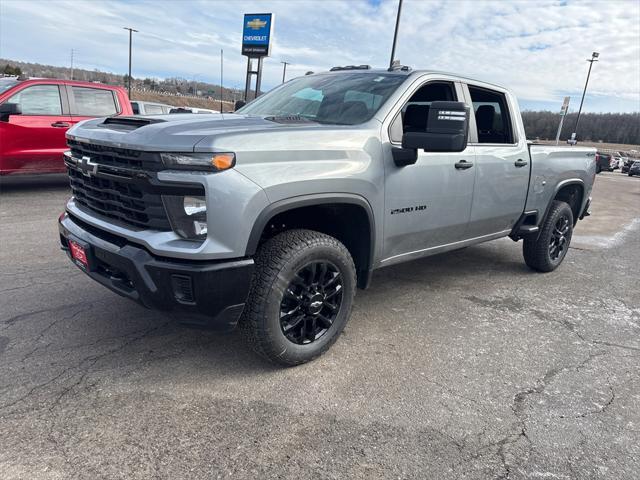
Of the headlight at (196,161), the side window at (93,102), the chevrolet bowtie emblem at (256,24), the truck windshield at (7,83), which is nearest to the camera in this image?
the headlight at (196,161)

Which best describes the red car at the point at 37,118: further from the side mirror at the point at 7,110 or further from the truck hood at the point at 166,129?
the truck hood at the point at 166,129

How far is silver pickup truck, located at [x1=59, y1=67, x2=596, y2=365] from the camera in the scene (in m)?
2.44

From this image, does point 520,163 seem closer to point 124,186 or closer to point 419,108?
point 419,108

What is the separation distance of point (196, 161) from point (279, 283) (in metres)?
0.81

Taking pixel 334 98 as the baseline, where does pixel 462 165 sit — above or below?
below

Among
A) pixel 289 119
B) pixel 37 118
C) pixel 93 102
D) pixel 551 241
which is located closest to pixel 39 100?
pixel 37 118

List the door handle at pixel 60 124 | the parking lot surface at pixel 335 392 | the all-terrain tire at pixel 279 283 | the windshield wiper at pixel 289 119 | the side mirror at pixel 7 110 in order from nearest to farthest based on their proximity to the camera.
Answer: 1. the parking lot surface at pixel 335 392
2. the all-terrain tire at pixel 279 283
3. the windshield wiper at pixel 289 119
4. the side mirror at pixel 7 110
5. the door handle at pixel 60 124

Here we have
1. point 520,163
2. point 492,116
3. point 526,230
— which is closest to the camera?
point 520,163

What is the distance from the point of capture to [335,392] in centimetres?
279

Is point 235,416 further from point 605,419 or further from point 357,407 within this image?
point 605,419

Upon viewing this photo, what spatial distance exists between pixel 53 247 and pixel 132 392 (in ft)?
10.7

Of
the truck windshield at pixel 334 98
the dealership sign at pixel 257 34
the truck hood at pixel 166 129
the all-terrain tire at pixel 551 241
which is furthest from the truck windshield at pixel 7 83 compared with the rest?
the dealership sign at pixel 257 34

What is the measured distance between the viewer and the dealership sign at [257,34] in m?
18.7

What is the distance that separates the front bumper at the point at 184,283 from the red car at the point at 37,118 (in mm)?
6086
